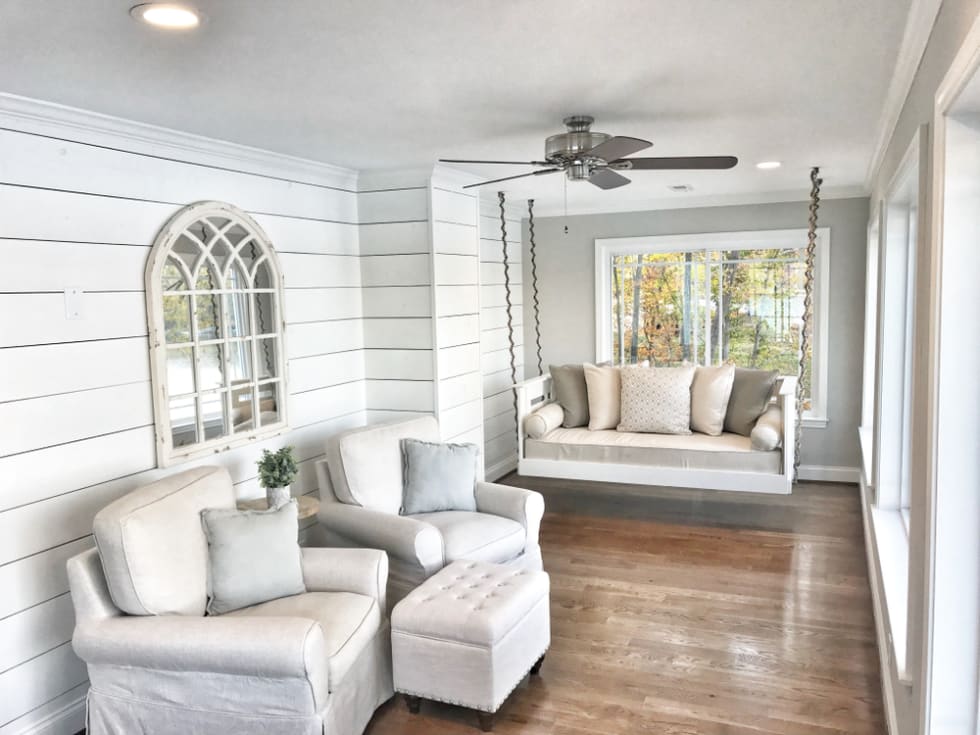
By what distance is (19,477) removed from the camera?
2.82 meters

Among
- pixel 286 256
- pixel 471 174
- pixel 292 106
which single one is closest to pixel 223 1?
pixel 292 106

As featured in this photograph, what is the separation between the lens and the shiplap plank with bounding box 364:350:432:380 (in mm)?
4809

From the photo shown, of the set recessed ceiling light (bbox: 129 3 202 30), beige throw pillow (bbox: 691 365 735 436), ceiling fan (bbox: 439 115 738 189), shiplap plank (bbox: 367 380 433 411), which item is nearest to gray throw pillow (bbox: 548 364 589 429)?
beige throw pillow (bbox: 691 365 735 436)

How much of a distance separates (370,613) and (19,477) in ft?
4.49

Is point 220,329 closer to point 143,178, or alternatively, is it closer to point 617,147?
point 143,178

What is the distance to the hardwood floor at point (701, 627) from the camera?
9.61ft

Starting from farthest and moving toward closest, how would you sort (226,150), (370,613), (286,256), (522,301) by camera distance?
(522,301) → (286,256) → (226,150) → (370,613)

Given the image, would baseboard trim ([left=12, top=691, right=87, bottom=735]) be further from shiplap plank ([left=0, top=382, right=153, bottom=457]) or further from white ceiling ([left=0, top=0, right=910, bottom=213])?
white ceiling ([left=0, top=0, right=910, bottom=213])

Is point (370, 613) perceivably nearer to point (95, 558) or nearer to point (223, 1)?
point (95, 558)

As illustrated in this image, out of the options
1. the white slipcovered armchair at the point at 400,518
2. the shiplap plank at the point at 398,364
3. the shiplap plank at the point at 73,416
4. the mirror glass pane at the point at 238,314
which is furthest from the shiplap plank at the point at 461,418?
the shiplap plank at the point at 73,416

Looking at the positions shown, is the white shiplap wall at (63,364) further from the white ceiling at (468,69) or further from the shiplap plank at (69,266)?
the white ceiling at (468,69)

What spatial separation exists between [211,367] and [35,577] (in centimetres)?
121

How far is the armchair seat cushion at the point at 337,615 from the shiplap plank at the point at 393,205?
8.10 feet

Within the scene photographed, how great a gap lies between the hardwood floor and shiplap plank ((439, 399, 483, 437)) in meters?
0.84
